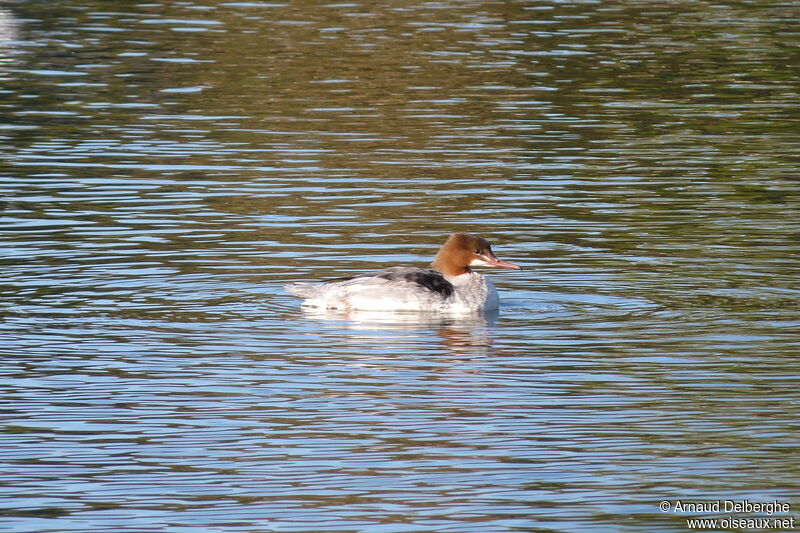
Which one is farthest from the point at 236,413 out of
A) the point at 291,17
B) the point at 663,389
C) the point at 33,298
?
the point at 291,17

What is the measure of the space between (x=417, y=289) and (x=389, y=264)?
1709 millimetres

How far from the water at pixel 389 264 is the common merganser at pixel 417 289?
205 millimetres

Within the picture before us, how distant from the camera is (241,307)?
15.6 metres

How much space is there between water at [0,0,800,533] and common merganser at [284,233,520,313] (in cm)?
20

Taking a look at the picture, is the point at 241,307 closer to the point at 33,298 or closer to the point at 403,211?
the point at 33,298

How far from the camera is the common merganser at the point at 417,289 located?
1551 centimetres

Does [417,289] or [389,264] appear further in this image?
[389,264]

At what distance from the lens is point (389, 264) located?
17.4 metres

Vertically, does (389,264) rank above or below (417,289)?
below

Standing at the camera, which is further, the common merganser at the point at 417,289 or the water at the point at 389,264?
the common merganser at the point at 417,289

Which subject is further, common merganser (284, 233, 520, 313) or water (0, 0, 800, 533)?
common merganser (284, 233, 520, 313)

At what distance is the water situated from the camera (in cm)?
1057

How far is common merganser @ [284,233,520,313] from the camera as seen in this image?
611 inches

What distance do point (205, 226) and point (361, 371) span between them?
6.43 meters
